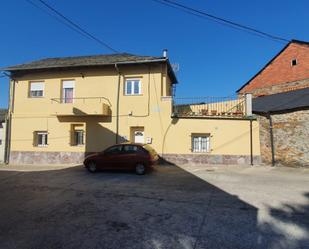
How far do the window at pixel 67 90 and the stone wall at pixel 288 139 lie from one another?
39.4 ft

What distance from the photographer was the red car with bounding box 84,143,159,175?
34.7 ft

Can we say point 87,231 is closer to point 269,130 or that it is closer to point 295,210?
point 295,210

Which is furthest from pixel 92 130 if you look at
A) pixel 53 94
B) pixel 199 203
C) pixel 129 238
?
pixel 129 238

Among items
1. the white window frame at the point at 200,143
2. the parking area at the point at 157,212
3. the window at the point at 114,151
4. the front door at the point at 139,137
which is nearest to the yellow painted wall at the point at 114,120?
the white window frame at the point at 200,143

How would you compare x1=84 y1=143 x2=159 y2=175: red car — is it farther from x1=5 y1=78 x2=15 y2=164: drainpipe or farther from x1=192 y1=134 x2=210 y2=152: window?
x1=5 y1=78 x2=15 y2=164: drainpipe

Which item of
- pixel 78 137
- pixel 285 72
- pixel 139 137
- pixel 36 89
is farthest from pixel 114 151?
pixel 285 72

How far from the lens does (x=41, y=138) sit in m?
15.1

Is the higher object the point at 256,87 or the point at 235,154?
the point at 256,87

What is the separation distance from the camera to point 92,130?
1425 centimetres

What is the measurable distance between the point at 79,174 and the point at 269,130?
412 inches

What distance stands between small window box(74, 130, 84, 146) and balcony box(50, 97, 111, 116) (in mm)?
1541

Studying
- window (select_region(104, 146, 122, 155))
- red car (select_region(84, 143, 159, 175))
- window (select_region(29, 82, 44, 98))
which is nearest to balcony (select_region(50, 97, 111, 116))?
window (select_region(29, 82, 44, 98))

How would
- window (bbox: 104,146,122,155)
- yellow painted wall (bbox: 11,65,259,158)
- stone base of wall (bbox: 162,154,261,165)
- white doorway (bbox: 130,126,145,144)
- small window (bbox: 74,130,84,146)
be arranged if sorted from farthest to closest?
small window (bbox: 74,130,84,146)
white doorway (bbox: 130,126,145,144)
yellow painted wall (bbox: 11,65,259,158)
stone base of wall (bbox: 162,154,261,165)
window (bbox: 104,146,122,155)

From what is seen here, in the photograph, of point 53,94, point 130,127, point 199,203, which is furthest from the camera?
point 53,94
